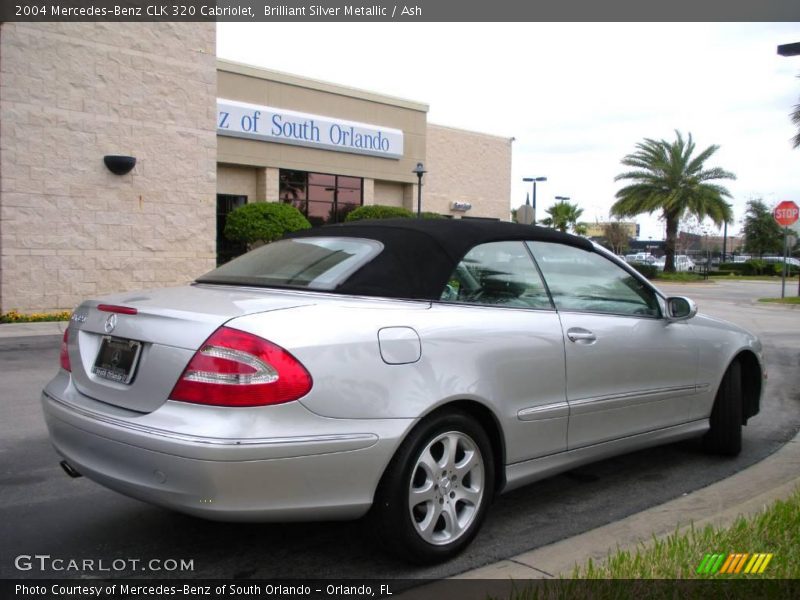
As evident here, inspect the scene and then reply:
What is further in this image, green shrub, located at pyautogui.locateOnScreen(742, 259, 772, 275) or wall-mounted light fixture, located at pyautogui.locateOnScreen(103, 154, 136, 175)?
green shrub, located at pyautogui.locateOnScreen(742, 259, 772, 275)

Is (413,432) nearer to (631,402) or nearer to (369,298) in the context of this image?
(369,298)

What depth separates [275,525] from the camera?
391cm

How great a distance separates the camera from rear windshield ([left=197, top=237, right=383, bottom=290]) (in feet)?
12.0

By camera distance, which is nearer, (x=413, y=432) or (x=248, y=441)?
(x=248, y=441)

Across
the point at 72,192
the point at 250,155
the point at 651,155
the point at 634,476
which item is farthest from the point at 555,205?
the point at 634,476

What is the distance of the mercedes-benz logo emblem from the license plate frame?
0.04 metres

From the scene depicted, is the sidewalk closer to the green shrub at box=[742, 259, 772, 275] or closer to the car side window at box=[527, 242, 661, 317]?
the car side window at box=[527, 242, 661, 317]

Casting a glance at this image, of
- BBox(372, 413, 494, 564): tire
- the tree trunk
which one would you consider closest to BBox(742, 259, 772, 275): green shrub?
the tree trunk

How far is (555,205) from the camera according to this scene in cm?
6488

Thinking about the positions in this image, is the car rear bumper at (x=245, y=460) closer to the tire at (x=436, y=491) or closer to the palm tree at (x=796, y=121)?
the tire at (x=436, y=491)

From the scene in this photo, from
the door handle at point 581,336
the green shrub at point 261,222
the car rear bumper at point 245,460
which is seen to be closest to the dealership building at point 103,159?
the green shrub at point 261,222

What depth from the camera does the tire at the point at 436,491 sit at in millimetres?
3203

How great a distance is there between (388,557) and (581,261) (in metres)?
2.15

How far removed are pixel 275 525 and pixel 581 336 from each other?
6.31 feet
